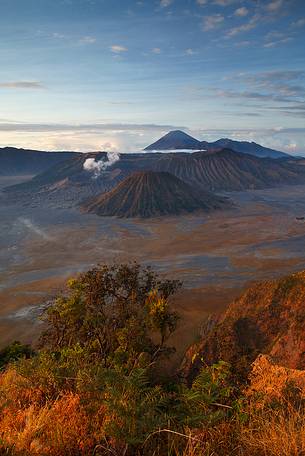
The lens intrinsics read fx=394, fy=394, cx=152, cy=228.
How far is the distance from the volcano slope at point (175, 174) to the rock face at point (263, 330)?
109230 millimetres

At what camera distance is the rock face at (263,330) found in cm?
1079

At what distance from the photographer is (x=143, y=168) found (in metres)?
158

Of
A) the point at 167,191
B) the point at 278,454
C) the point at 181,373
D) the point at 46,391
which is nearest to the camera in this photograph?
the point at 278,454

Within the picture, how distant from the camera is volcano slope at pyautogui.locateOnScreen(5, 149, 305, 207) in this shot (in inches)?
5162

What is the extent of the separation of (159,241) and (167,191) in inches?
1599

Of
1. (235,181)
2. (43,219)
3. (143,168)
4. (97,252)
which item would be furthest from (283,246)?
(143,168)

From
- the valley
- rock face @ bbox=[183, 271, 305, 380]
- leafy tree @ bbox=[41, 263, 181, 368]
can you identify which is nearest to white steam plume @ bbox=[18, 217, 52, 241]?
the valley

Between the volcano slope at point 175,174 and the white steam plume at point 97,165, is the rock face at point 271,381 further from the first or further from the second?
the white steam plume at point 97,165

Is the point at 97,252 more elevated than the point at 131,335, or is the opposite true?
the point at 131,335

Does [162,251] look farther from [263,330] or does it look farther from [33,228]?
[263,330]

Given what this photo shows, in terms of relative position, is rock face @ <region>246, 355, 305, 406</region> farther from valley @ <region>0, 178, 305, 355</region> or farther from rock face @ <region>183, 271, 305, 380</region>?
valley @ <region>0, 178, 305, 355</region>

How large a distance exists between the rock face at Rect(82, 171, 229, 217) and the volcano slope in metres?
18.9

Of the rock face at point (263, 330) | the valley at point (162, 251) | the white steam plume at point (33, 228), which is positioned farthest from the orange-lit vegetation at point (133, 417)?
the white steam plume at point (33, 228)

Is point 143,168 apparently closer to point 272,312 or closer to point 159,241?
point 159,241
